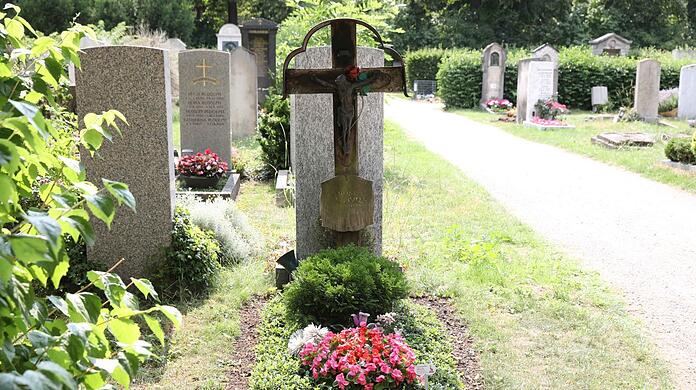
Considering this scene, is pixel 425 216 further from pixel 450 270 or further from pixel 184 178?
pixel 184 178

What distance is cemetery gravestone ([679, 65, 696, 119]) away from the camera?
22359mm

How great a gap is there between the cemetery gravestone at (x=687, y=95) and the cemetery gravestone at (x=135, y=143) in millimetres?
20138

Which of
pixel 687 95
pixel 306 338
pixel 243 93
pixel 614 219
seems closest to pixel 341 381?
pixel 306 338

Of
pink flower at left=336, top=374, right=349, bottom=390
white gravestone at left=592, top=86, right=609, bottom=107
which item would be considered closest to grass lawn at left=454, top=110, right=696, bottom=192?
white gravestone at left=592, top=86, right=609, bottom=107

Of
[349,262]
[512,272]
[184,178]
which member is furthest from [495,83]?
[349,262]

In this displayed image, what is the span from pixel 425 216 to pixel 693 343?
4282 millimetres

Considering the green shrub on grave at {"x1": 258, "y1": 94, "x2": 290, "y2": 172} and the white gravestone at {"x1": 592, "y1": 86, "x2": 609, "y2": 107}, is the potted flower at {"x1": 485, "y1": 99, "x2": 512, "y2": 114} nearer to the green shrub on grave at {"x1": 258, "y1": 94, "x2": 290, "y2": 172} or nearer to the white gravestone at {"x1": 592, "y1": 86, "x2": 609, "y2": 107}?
the white gravestone at {"x1": 592, "y1": 86, "x2": 609, "y2": 107}

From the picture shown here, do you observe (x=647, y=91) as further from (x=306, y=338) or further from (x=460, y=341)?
(x=306, y=338)

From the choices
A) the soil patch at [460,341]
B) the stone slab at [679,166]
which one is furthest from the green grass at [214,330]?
the stone slab at [679,166]

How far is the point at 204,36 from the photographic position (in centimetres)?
4666

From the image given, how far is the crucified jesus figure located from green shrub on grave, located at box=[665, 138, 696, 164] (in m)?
9.30

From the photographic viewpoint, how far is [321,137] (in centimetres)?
624

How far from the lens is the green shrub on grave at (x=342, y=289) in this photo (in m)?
5.03

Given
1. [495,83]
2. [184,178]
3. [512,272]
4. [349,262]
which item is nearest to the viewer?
[349,262]
